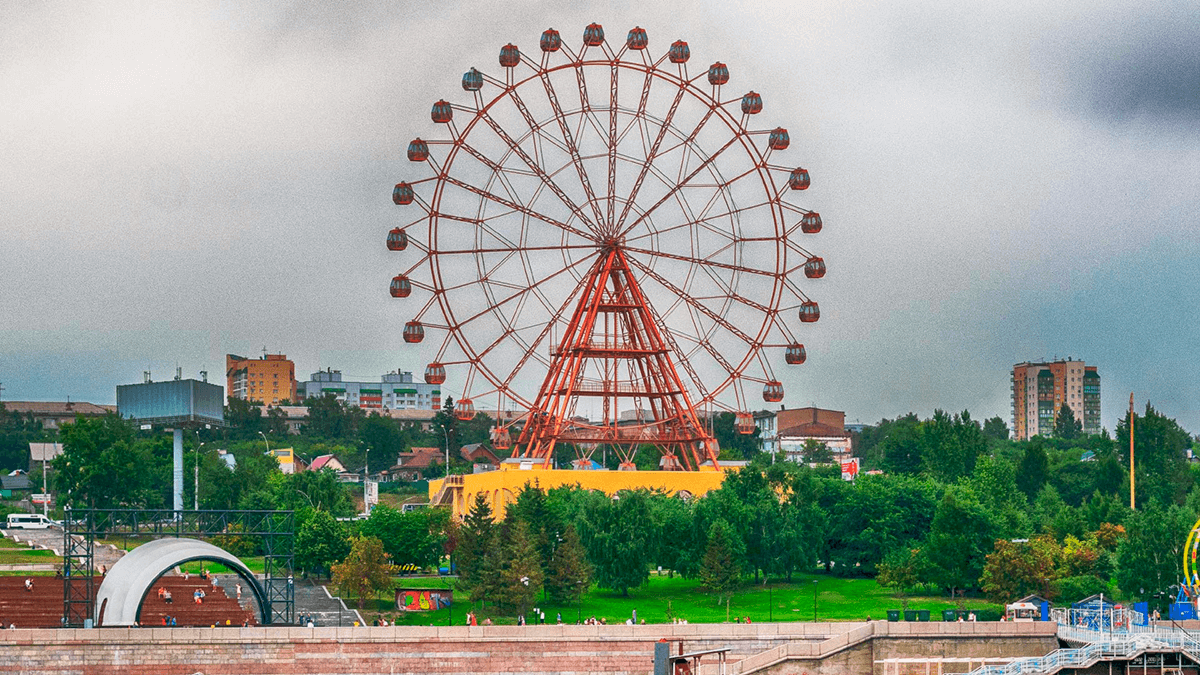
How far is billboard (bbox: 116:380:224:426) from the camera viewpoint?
13912 centimetres

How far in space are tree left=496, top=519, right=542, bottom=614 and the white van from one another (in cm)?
3994

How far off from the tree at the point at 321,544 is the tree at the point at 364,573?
17.9 ft

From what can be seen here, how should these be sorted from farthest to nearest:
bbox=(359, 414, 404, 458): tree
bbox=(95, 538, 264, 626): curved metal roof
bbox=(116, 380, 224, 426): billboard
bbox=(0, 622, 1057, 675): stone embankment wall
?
bbox=(359, 414, 404, 458): tree
bbox=(116, 380, 224, 426): billboard
bbox=(95, 538, 264, 626): curved metal roof
bbox=(0, 622, 1057, 675): stone embankment wall

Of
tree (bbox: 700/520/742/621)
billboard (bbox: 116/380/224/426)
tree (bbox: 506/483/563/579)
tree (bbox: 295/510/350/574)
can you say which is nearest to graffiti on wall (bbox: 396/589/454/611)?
tree (bbox: 506/483/563/579)

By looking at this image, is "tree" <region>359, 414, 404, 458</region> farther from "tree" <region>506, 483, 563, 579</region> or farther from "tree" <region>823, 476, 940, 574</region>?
"tree" <region>506, 483, 563, 579</region>

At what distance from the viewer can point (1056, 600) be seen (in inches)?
3329

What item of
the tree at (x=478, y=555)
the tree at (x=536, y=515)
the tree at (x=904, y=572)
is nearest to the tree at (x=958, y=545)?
the tree at (x=904, y=572)

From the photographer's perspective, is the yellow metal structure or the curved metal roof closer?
the curved metal roof

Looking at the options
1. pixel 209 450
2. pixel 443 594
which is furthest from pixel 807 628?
pixel 209 450

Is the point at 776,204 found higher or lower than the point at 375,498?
higher

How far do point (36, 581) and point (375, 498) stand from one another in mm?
59711

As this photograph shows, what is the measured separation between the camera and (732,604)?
85.4 metres

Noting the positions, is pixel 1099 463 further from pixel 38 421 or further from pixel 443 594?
pixel 38 421

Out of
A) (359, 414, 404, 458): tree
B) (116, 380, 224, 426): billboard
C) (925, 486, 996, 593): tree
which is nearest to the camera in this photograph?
(925, 486, 996, 593): tree
